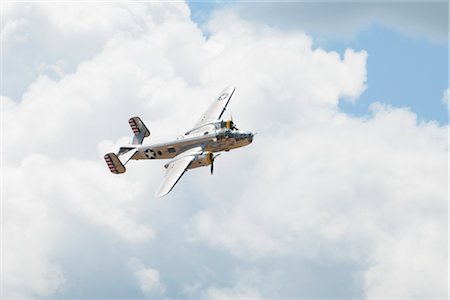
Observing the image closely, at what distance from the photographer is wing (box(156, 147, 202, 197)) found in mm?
79975

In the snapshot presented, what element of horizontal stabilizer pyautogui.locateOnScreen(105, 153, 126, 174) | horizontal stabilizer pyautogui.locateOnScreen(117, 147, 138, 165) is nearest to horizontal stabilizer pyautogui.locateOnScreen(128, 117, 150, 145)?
horizontal stabilizer pyautogui.locateOnScreen(117, 147, 138, 165)

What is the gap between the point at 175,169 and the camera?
276 feet

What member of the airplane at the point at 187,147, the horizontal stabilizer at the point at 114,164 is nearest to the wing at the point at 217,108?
the airplane at the point at 187,147

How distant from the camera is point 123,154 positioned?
95125 millimetres

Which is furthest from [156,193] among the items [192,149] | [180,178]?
[192,149]

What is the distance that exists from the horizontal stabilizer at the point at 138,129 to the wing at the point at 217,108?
26.3ft

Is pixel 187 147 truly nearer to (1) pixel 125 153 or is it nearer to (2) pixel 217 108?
(1) pixel 125 153

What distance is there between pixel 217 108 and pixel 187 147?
1337 cm

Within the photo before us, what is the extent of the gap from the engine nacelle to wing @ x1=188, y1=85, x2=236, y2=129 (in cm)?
1365

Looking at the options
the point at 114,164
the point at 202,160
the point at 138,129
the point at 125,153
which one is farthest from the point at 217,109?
the point at 114,164

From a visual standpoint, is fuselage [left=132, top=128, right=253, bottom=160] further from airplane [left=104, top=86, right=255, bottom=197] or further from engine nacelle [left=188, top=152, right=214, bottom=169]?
engine nacelle [left=188, top=152, right=214, bottom=169]

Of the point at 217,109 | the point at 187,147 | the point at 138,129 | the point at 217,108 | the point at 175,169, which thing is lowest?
the point at 175,169

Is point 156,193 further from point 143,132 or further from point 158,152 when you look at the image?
point 143,132

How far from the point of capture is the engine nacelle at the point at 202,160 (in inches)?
3328
